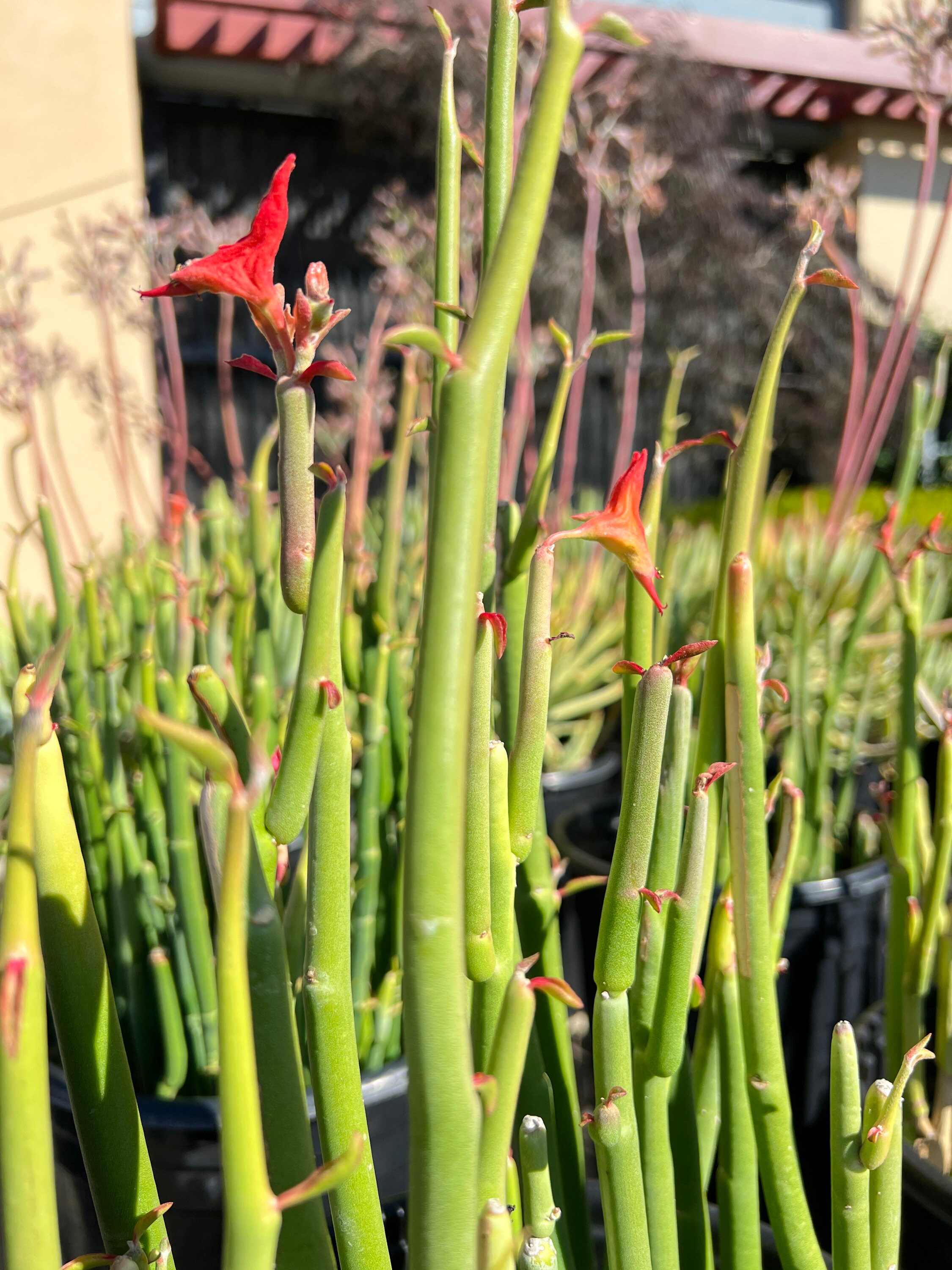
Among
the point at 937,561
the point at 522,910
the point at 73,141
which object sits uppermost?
the point at 73,141

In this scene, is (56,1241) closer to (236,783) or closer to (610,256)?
(236,783)

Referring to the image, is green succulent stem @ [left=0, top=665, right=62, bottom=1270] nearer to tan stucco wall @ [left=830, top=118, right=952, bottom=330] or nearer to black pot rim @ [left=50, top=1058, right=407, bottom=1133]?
black pot rim @ [left=50, top=1058, right=407, bottom=1133]

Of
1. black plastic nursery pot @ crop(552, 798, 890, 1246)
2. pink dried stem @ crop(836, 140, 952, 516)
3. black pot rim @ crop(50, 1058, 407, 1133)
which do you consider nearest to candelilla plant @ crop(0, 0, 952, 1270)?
black pot rim @ crop(50, 1058, 407, 1133)

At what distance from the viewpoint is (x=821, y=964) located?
1146mm

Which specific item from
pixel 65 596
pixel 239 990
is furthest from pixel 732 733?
pixel 65 596

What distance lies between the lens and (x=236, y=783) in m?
0.21

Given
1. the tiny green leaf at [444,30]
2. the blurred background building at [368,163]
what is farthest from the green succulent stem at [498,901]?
the blurred background building at [368,163]

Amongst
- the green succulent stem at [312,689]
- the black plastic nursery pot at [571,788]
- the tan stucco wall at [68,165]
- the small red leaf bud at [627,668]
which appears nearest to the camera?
the green succulent stem at [312,689]

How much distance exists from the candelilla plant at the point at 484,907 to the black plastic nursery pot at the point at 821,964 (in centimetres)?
39

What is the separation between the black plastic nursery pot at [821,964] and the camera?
3.52 feet

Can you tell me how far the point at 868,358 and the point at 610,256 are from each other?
4.95 feet

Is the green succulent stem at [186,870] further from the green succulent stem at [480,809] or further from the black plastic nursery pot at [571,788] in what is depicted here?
the black plastic nursery pot at [571,788]

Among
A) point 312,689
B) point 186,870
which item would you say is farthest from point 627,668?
point 186,870

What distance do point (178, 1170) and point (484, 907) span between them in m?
0.54
